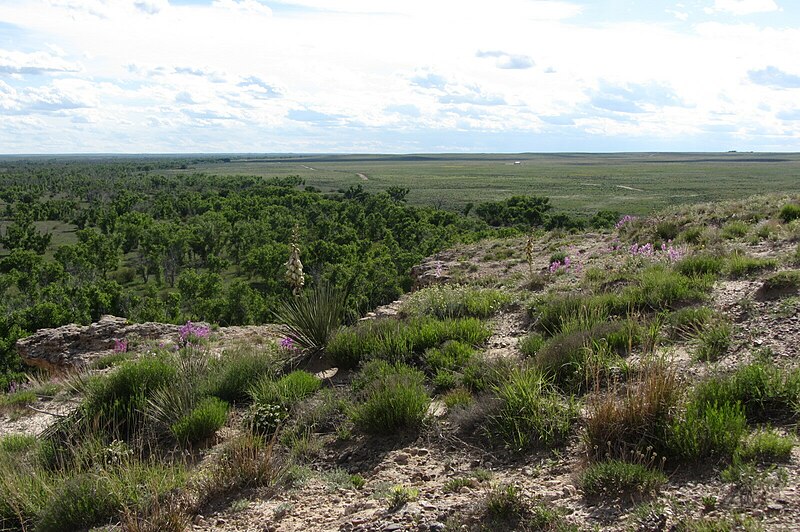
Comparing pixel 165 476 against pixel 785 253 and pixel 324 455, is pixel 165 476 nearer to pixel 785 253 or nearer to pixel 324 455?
pixel 324 455

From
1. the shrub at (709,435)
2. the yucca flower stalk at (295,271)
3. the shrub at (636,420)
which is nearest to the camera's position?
the shrub at (709,435)

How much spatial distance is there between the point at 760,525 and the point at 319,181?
152223 millimetres

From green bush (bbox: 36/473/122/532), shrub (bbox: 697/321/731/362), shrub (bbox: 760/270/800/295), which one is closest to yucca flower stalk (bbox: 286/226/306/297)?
green bush (bbox: 36/473/122/532)

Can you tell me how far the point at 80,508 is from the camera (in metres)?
4.28

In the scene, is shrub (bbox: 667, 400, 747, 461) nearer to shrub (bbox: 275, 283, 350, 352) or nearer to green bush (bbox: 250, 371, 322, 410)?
green bush (bbox: 250, 371, 322, 410)

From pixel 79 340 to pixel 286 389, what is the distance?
30.2ft

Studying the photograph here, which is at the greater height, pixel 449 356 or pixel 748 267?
pixel 748 267

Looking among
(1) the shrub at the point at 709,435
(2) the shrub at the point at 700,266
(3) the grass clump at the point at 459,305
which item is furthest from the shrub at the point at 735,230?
(1) the shrub at the point at 709,435

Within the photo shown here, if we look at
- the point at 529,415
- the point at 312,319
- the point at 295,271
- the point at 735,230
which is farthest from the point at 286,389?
the point at 735,230

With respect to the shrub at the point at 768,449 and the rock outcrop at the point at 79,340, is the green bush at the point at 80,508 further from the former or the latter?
the rock outcrop at the point at 79,340

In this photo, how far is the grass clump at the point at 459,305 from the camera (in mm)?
8773

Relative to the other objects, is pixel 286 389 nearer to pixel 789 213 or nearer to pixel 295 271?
pixel 295 271

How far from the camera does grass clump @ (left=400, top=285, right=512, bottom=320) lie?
28.8 ft

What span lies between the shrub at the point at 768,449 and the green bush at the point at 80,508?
165 inches
